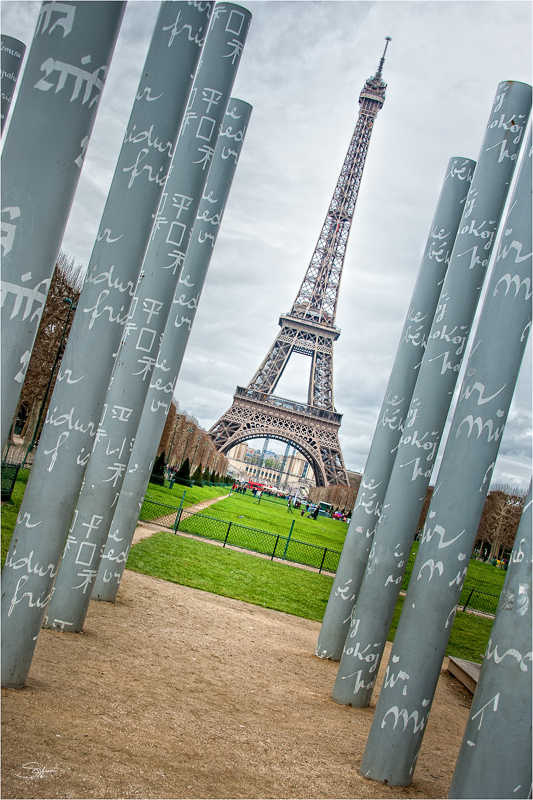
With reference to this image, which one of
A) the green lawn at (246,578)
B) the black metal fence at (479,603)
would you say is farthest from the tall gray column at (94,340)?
the black metal fence at (479,603)

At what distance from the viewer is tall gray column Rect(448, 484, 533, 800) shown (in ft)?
10.3

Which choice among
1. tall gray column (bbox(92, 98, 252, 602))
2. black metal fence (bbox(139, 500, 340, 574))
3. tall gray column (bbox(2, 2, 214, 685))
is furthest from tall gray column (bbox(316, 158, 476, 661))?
black metal fence (bbox(139, 500, 340, 574))

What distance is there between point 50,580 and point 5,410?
1.86 metres

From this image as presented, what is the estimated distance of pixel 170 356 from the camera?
8125 mm

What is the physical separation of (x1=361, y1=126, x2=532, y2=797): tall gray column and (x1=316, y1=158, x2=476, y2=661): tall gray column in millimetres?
3347

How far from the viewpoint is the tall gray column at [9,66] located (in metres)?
8.43

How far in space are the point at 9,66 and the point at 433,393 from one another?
7.13 m

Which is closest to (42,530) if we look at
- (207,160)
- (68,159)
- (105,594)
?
(68,159)

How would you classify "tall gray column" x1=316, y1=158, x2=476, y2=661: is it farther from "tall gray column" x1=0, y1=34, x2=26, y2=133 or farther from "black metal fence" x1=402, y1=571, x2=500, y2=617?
"black metal fence" x1=402, y1=571, x2=500, y2=617

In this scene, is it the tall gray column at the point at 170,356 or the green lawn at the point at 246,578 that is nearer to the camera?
A: the tall gray column at the point at 170,356

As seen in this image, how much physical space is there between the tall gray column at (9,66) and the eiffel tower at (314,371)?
46534mm

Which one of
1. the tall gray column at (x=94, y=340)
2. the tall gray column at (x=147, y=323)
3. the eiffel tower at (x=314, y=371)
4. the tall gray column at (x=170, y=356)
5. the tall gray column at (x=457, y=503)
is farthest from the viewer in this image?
the eiffel tower at (x=314, y=371)

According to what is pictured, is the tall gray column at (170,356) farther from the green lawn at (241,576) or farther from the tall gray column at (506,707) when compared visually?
the tall gray column at (506,707)

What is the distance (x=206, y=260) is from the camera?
831 centimetres
